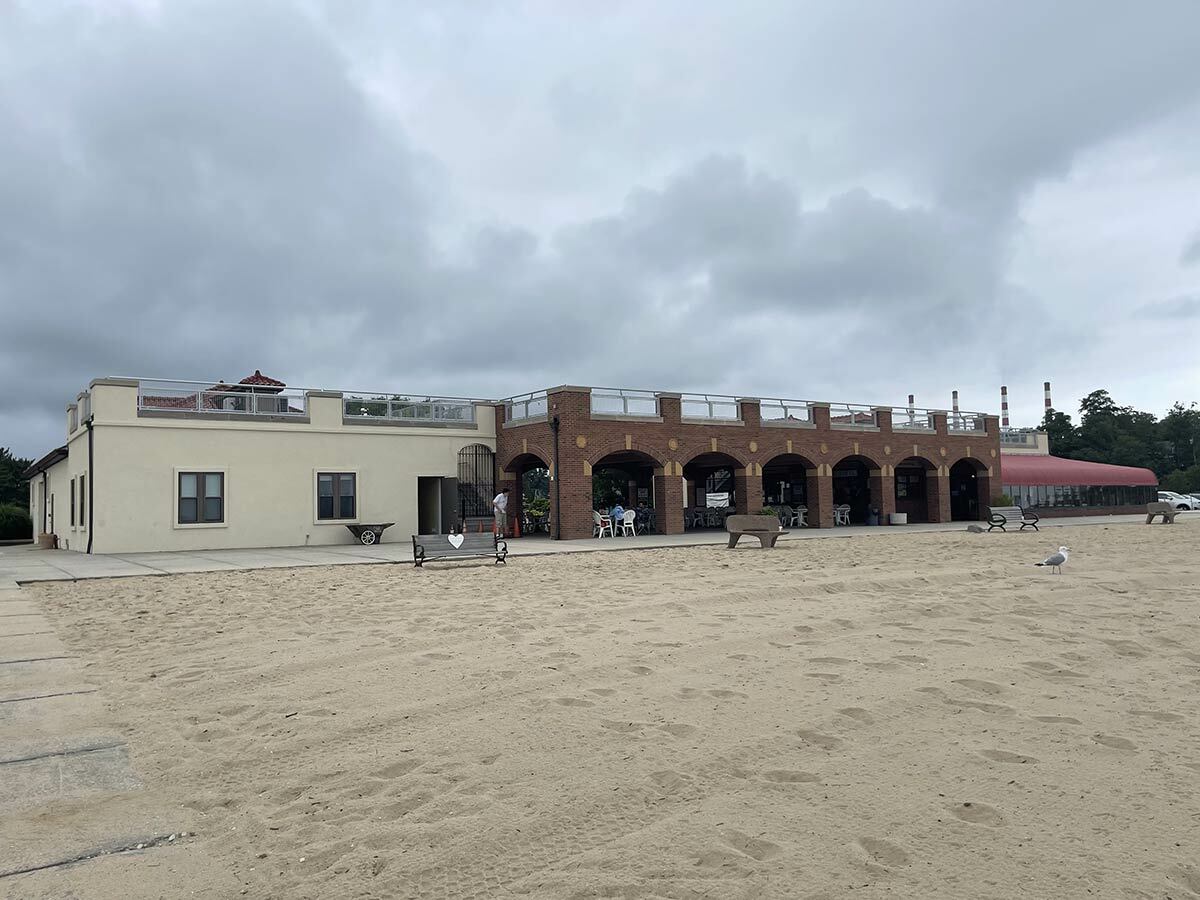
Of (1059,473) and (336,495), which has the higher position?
(1059,473)

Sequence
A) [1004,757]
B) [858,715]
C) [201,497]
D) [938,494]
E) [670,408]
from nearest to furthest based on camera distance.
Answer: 1. [1004,757]
2. [858,715]
3. [201,497]
4. [670,408]
5. [938,494]

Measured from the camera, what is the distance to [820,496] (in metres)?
30.2

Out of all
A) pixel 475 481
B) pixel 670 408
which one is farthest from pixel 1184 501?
pixel 475 481

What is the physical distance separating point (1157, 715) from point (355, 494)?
76.2 ft

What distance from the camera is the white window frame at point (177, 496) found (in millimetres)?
22812

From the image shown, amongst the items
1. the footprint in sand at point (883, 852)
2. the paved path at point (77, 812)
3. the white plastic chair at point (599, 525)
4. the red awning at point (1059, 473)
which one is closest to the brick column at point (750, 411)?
the white plastic chair at point (599, 525)

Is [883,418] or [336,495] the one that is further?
[883,418]

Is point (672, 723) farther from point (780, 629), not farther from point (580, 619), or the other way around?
point (580, 619)

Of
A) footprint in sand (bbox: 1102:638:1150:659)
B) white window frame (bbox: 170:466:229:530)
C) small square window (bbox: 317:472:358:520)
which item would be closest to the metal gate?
small square window (bbox: 317:472:358:520)

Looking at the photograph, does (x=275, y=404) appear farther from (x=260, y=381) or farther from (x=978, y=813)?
(x=978, y=813)

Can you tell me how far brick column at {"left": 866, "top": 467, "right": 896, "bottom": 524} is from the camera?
1249 inches

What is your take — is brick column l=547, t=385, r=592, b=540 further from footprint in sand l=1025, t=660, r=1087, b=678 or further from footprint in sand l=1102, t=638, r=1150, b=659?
footprint in sand l=1025, t=660, r=1087, b=678

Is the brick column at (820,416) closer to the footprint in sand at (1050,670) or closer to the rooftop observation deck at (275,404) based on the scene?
the rooftop observation deck at (275,404)

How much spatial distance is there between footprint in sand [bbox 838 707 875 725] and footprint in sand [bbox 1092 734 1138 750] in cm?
118
